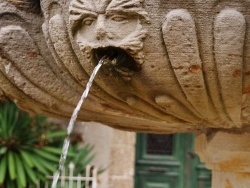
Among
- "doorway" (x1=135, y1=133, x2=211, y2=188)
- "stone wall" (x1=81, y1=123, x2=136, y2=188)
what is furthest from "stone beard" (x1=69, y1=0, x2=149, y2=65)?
"doorway" (x1=135, y1=133, x2=211, y2=188)

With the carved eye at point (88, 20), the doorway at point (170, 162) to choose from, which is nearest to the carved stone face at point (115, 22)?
the carved eye at point (88, 20)

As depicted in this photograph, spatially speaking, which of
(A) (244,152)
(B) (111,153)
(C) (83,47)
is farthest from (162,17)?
(B) (111,153)

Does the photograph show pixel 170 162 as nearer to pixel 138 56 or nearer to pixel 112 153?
pixel 112 153

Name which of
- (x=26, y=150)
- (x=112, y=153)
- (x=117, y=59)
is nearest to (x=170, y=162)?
(x=112, y=153)

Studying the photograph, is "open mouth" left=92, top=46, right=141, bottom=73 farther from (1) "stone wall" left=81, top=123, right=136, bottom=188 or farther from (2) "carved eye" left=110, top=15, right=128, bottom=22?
(1) "stone wall" left=81, top=123, right=136, bottom=188

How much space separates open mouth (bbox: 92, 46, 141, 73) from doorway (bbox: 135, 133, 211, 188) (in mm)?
4342

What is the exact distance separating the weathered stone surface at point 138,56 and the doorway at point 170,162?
4.07 metres

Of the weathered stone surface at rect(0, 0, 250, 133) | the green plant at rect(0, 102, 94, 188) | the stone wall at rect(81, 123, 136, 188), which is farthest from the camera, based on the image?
the stone wall at rect(81, 123, 136, 188)

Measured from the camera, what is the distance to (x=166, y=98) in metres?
1.54

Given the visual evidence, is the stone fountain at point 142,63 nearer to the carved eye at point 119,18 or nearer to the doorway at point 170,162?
the carved eye at point 119,18

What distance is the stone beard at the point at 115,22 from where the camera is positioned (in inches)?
55.0

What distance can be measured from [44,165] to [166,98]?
3727 mm

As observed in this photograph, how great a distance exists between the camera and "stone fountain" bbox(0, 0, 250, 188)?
139 cm

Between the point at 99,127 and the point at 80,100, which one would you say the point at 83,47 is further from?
the point at 99,127
